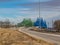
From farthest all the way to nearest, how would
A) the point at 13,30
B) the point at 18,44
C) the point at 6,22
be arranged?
the point at 13,30 < the point at 6,22 < the point at 18,44

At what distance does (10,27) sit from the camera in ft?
38.2

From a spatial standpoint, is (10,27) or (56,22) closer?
(10,27)

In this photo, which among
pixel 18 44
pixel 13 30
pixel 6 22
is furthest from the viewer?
pixel 13 30

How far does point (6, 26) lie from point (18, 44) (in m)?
2.03

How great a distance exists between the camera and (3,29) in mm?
11500

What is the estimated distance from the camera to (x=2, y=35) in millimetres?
12500

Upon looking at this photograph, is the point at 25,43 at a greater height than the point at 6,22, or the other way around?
the point at 6,22

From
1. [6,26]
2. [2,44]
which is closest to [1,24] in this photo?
[6,26]

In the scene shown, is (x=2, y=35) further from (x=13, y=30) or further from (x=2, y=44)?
(x=2, y=44)

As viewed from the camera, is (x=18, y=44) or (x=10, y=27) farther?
(x=10, y=27)

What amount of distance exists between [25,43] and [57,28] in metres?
3.65

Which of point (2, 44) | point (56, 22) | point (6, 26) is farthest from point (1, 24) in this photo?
point (56, 22)

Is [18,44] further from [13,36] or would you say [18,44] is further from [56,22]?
[56,22]

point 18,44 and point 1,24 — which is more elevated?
point 1,24
